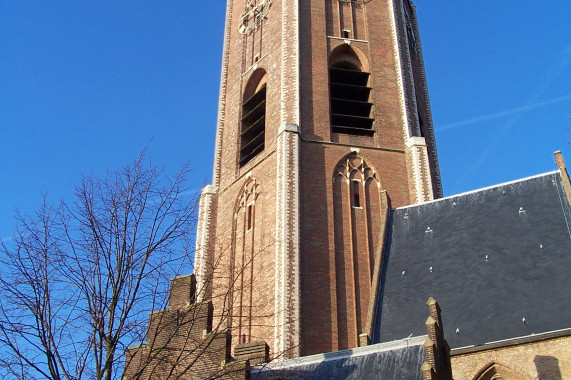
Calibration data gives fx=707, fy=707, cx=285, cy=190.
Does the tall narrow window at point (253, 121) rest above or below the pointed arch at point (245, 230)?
above

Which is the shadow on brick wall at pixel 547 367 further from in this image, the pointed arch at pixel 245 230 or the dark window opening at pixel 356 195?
the pointed arch at pixel 245 230

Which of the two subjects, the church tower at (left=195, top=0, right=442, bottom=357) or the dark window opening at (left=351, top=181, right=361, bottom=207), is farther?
the dark window opening at (left=351, top=181, right=361, bottom=207)

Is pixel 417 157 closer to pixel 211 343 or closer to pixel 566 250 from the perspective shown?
pixel 566 250

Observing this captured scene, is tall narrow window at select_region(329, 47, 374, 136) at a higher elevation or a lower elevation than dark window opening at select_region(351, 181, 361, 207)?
higher

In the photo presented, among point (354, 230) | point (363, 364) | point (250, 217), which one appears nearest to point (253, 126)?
point (250, 217)

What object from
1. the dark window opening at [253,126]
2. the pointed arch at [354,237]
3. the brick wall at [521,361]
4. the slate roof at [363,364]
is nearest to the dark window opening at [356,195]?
the pointed arch at [354,237]

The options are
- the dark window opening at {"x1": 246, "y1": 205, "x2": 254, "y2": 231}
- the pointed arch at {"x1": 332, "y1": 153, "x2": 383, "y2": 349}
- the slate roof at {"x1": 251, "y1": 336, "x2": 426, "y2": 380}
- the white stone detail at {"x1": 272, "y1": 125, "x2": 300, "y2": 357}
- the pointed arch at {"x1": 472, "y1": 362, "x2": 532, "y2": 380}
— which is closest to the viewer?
the slate roof at {"x1": 251, "y1": 336, "x2": 426, "y2": 380}

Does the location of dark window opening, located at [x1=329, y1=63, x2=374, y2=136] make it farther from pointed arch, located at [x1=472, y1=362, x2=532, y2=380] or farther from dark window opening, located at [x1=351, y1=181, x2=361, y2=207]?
pointed arch, located at [x1=472, y1=362, x2=532, y2=380]

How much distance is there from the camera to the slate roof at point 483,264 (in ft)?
55.0

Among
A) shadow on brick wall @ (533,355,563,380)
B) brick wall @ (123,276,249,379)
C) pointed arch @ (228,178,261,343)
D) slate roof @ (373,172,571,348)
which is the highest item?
pointed arch @ (228,178,261,343)

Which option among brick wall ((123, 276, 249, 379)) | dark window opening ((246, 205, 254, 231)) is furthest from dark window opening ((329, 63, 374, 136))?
brick wall ((123, 276, 249, 379))

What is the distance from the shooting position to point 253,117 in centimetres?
2661

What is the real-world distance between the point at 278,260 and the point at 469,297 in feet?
18.4

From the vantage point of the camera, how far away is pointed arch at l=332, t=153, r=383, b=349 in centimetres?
2028
